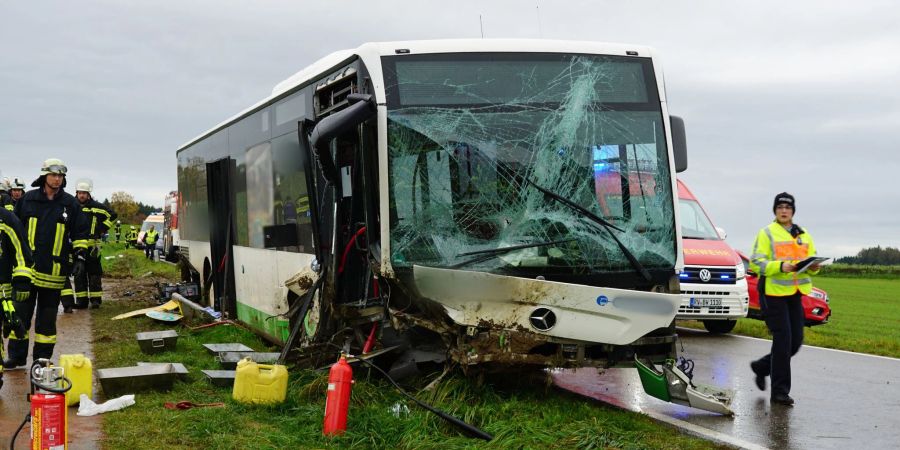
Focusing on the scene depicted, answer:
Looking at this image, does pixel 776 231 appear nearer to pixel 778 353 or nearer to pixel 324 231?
pixel 778 353

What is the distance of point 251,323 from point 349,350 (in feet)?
15.9

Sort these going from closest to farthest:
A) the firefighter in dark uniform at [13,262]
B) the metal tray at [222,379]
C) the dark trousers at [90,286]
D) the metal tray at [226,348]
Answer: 1. the metal tray at [222,379]
2. the firefighter in dark uniform at [13,262]
3. the metal tray at [226,348]
4. the dark trousers at [90,286]

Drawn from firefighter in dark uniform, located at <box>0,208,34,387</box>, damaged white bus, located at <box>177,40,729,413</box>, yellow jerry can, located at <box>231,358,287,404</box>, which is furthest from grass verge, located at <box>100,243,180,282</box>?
damaged white bus, located at <box>177,40,729,413</box>

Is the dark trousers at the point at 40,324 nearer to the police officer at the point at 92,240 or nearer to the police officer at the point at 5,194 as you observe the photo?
the police officer at the point at 5,194

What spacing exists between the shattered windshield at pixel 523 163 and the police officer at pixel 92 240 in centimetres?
1098

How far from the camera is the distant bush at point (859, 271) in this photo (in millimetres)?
52194

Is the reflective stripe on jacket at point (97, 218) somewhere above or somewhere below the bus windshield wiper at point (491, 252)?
above

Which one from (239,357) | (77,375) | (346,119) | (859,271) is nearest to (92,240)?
(239,357)

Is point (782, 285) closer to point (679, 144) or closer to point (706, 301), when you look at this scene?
point (679, 144)

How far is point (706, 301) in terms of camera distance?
1430 centimetres

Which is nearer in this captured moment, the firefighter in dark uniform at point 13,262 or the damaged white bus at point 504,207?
the damaged white bus at point 504,207

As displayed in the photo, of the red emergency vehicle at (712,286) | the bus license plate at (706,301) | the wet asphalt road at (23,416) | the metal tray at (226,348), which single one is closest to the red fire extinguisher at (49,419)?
the wet asphalt road at (23,416)

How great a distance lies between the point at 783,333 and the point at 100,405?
616 centimetres

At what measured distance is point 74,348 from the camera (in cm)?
1227
